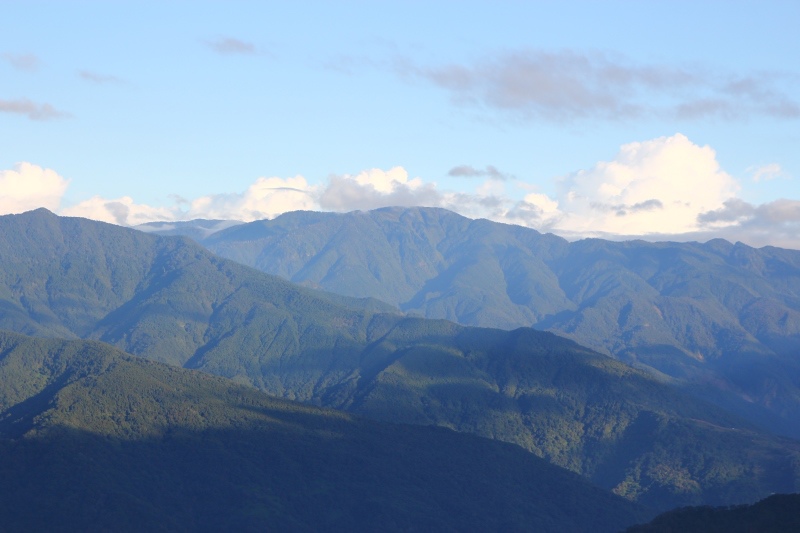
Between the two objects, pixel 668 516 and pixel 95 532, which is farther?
pixel 95 532

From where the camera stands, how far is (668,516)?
17562cm

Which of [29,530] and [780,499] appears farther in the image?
[29,530]

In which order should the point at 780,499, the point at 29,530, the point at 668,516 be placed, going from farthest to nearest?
the point at 29,530 < the point at 668,516 < the point at 780,499

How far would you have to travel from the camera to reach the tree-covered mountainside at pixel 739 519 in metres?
156

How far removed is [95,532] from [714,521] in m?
105

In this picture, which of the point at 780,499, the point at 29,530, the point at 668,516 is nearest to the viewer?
the point at 780,499

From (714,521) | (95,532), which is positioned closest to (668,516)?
(714,521)

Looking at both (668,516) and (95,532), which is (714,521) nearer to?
(668,516)

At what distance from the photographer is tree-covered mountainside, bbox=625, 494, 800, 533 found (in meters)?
156

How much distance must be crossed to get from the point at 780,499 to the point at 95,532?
114 meters

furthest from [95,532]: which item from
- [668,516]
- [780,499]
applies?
[780,499]

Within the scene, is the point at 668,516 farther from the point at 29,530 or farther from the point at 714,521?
the point at 29,530

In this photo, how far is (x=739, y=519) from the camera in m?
163

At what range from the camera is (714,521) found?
167625 mm
